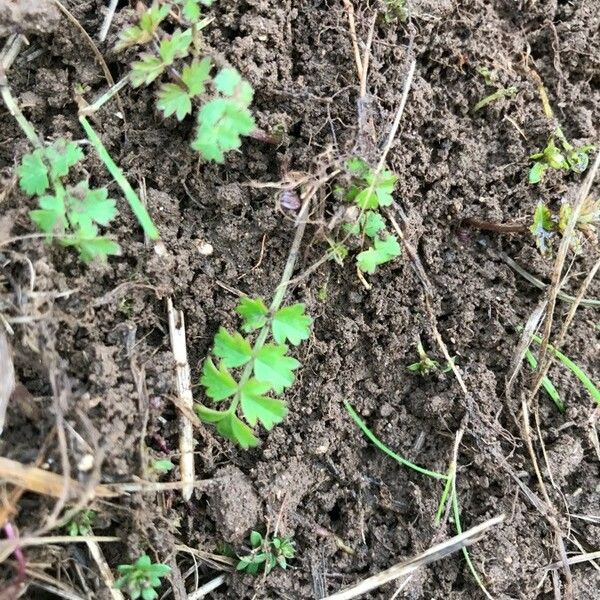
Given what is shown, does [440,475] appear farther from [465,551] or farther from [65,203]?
[65,203]

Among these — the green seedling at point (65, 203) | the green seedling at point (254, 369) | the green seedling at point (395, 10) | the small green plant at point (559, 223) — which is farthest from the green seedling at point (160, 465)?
the green seedling at point (395, 10)

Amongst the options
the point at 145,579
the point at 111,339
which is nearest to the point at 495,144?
the point at 111,339

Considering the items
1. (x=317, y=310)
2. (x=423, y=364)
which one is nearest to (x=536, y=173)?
(x=423, y=364)

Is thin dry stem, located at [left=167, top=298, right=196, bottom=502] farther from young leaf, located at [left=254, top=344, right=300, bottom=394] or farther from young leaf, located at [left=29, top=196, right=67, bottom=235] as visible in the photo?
young leaf, located at [left=29, top=196, right=67, bottom=235]

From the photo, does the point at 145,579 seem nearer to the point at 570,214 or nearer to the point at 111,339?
the point at 111,339

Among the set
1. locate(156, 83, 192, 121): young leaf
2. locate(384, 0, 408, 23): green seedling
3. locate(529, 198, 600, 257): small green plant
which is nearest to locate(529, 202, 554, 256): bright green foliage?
locate(529, 198, 600, 257): small green plant
